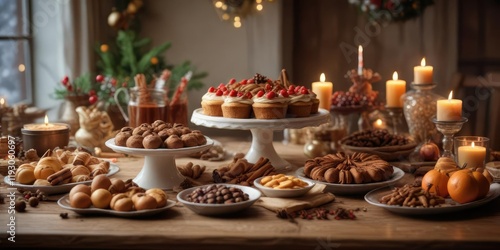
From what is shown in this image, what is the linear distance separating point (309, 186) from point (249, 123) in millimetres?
421

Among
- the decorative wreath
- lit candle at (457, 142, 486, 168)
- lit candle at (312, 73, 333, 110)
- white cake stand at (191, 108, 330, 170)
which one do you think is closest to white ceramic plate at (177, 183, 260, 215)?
white cake stand at (191, 108, 330, 170)

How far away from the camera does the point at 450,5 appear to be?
5.55 metres

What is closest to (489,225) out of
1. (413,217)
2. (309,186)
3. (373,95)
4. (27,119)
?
(413,217)

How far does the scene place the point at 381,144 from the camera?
2.72 metres

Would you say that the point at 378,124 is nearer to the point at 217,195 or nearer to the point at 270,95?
the point at 270,95

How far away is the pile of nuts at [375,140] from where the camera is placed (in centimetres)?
271

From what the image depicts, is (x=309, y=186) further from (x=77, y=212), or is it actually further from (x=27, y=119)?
(x=27, y=119)

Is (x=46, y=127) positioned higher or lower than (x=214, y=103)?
lower

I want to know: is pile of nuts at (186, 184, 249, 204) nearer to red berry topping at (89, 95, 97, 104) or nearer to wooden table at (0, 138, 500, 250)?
wooden table at (0, 138, 500, 250)

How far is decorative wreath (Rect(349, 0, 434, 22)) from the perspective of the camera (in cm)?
520

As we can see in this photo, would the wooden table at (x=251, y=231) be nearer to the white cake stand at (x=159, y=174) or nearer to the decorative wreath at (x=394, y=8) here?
the white cake stand at (x=159, y=174)

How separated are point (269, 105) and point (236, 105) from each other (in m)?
0.12

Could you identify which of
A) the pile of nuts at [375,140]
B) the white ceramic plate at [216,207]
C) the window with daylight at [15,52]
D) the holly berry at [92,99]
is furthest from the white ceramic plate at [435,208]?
the window with daylight at [15,52]

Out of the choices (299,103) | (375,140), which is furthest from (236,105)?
(375,140)
